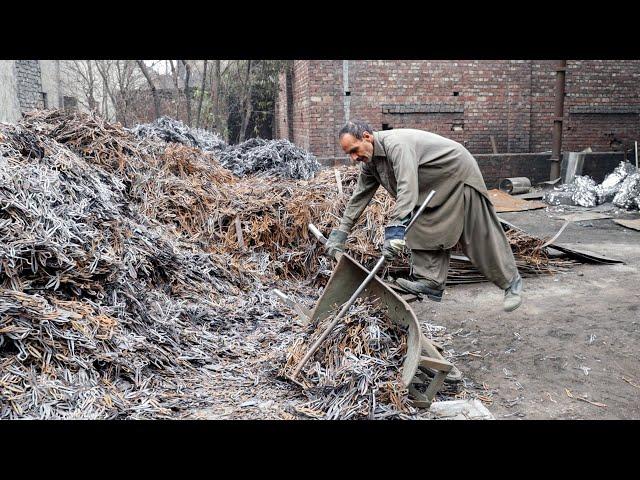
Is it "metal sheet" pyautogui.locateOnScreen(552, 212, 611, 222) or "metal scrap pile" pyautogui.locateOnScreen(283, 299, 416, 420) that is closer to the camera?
"metal scrap pile" pyautogui.locateOnScreen(283, 299, 416, 420)

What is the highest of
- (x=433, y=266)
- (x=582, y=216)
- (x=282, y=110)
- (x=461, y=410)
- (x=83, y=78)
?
(x=83, y=78)

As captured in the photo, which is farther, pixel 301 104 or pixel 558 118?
pixel 301 104

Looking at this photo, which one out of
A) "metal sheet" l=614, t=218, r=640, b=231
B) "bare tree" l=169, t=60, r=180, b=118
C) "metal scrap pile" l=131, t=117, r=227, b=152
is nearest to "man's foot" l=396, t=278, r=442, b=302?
"metal scrap pile" l=131, t=117, r=227, b=152

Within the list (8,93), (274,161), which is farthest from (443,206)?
(8,93)

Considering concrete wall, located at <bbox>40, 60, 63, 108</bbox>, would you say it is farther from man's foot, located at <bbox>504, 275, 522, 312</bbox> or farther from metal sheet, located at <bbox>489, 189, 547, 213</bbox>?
man's foot, located at <bbox>504, 275, 522, 312</bbox>

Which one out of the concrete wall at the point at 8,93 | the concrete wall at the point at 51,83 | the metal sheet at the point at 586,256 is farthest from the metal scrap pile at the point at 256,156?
the concrete wall at the point at 51,83

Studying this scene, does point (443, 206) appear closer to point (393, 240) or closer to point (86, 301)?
point (393, 240)

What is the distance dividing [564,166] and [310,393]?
40.5 ft

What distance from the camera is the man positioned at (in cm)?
406

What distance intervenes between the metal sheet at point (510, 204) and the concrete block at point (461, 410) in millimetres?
8382

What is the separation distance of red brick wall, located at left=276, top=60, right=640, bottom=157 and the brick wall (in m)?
6.00

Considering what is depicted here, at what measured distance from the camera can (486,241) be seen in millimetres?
4387

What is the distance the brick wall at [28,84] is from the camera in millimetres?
11961

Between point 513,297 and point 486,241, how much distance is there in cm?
48
